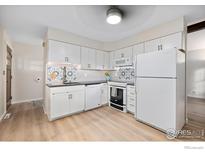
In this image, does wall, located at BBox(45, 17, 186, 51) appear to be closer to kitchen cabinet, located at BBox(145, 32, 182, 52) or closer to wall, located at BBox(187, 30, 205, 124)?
kitchen cabinet, located at BBox(145, 32, 182, 52)

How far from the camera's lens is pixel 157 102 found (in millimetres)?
2080

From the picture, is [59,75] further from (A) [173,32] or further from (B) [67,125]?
(A) [173,32]

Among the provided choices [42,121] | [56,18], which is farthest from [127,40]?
[42,121]

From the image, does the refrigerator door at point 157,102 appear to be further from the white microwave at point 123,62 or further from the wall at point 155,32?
the wall at point 155,32

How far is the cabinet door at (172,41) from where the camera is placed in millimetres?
2291

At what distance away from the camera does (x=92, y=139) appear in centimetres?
180

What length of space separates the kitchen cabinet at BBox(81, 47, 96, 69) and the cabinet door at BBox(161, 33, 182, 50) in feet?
7.00

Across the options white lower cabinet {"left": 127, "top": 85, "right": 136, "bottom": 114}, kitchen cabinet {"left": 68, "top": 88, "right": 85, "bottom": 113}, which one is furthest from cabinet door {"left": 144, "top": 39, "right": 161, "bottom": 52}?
kitchen cabinet {"left": 68, "top": 88, "right": 85, "bottom": 113}

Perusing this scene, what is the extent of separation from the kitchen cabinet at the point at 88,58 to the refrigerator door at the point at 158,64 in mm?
1741

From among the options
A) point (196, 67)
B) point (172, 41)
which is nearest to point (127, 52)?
point (172, 41)

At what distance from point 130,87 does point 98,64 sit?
60.4 inches

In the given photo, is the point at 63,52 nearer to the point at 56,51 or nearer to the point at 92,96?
the point at 56,51

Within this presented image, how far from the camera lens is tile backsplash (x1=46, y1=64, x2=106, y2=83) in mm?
2952
